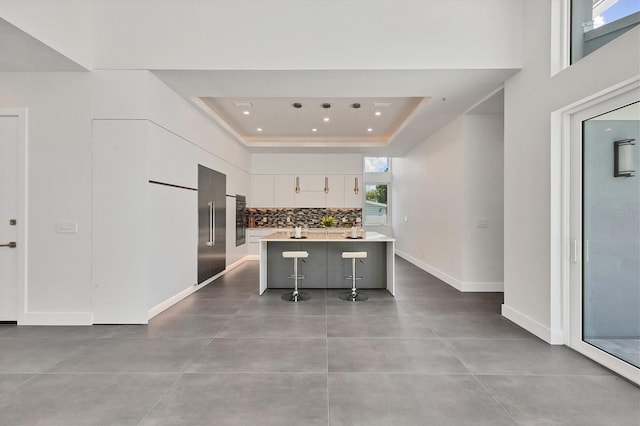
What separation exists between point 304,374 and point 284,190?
6511 mm

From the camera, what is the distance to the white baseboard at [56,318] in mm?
3660

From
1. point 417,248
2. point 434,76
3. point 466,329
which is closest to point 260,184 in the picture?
point 417,248

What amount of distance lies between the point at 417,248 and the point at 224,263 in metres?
4.58

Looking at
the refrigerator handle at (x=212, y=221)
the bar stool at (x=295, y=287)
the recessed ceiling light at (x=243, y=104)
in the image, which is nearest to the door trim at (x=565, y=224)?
the bar stool at (x=295, y=287)

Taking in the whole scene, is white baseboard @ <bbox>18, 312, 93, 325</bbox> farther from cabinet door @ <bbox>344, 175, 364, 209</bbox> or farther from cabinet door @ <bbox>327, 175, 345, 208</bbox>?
cabinet door @ <bbox>344, 175, 364, 209</bbox>

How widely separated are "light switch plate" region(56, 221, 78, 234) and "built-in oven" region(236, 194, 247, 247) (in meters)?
3.95

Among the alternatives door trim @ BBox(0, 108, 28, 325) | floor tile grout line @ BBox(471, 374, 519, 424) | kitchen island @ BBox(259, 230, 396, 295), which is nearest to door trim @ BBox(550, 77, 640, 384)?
floor tile grout line @ BBox(471, 374, 519, 424)

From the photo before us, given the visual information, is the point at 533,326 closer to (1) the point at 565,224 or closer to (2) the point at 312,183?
(1) the point at 565,224

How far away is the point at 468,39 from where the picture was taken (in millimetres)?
3604

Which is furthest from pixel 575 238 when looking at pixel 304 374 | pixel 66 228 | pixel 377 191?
pixel 377 191

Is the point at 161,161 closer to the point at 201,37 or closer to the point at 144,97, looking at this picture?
the point at 144,97

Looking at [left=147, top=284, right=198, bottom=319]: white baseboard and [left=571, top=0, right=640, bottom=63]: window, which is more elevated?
[left=571, top=0, right=640, bottom=63]: window

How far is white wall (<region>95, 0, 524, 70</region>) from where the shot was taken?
3.60 m

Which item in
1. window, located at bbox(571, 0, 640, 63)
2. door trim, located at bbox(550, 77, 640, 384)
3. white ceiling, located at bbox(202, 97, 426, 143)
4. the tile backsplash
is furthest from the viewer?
the tile backsplash
